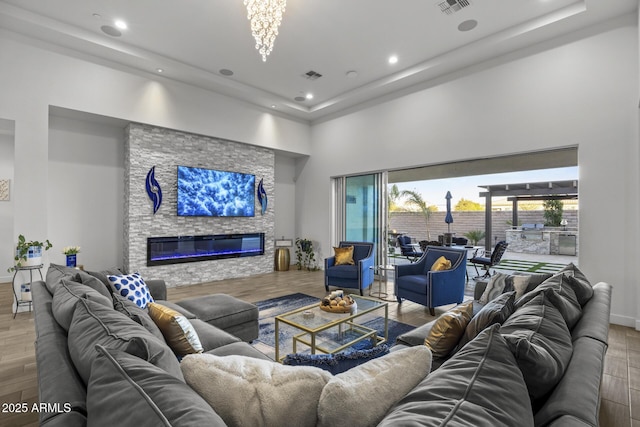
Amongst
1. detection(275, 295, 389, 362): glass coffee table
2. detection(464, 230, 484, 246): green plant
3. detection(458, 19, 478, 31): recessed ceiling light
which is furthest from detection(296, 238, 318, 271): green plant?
detection(458, 19, 478, 31): recessed ceiling light

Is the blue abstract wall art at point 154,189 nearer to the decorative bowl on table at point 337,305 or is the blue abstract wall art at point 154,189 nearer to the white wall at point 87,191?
the white wall at point 87,191

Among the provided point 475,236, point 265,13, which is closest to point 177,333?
point 265,13

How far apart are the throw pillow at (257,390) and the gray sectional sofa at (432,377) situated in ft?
0.23

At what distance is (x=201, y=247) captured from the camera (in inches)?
242

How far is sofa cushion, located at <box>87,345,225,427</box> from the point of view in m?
0.67

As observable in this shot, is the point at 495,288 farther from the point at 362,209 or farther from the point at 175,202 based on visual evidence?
the point at 175,202

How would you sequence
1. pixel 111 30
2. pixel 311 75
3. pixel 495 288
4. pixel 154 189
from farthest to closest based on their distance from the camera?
pixel 311 75 < pixel 154 189 < pixel 111 30 < pixel 495 288

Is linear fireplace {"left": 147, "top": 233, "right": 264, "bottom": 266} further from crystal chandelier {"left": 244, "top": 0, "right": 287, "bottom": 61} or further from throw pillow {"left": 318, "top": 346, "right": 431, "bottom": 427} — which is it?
throw pillow {"left": 318, "top": 346, "right": 431, "bottom": 427}

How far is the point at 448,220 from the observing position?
27.5 feet

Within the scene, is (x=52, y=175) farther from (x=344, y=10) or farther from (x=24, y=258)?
(x=344, y=10)

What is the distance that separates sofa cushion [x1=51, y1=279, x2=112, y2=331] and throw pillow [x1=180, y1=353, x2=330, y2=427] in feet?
2.76

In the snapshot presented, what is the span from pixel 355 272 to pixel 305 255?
276cm

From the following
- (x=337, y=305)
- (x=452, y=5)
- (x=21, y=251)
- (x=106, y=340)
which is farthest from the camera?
(x=21, y=251)

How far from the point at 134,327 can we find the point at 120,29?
4753 mm
